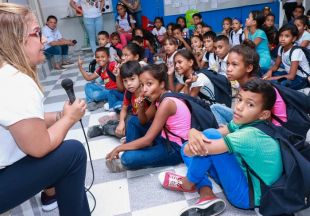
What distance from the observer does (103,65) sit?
3027mm

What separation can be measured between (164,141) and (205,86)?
70 cm

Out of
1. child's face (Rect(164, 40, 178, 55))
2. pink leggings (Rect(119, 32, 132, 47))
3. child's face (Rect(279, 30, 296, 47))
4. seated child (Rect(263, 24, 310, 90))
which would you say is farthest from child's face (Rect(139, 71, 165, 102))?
pink leggings (Rect(119, 32, 132, 47))

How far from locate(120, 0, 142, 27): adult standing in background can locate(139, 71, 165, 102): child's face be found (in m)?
4.27

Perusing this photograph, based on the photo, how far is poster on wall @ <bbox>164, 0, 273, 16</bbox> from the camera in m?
6.20

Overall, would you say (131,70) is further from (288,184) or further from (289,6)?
(289,6)

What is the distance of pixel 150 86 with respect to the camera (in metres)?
1.72

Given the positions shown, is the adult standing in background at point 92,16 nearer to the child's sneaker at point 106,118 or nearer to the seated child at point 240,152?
the child's sneaker at point 106,118

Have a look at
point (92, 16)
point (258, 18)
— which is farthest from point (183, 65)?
point (92, 16)

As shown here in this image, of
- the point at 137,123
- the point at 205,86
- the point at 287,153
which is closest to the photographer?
the point at 287,153

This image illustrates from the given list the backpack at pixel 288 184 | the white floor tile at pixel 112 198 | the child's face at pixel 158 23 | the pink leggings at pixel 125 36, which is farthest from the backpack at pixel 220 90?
the child's face at pixel 158 23

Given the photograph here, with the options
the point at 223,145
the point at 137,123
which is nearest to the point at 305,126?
the point at 223,145

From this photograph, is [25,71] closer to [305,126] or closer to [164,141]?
[164,141]

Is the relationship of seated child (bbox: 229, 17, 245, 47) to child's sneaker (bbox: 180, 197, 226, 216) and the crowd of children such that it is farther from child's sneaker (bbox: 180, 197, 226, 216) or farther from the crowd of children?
child's sneaker (bbox: 180, 197, 226, 216)

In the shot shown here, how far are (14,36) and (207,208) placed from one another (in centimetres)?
99
